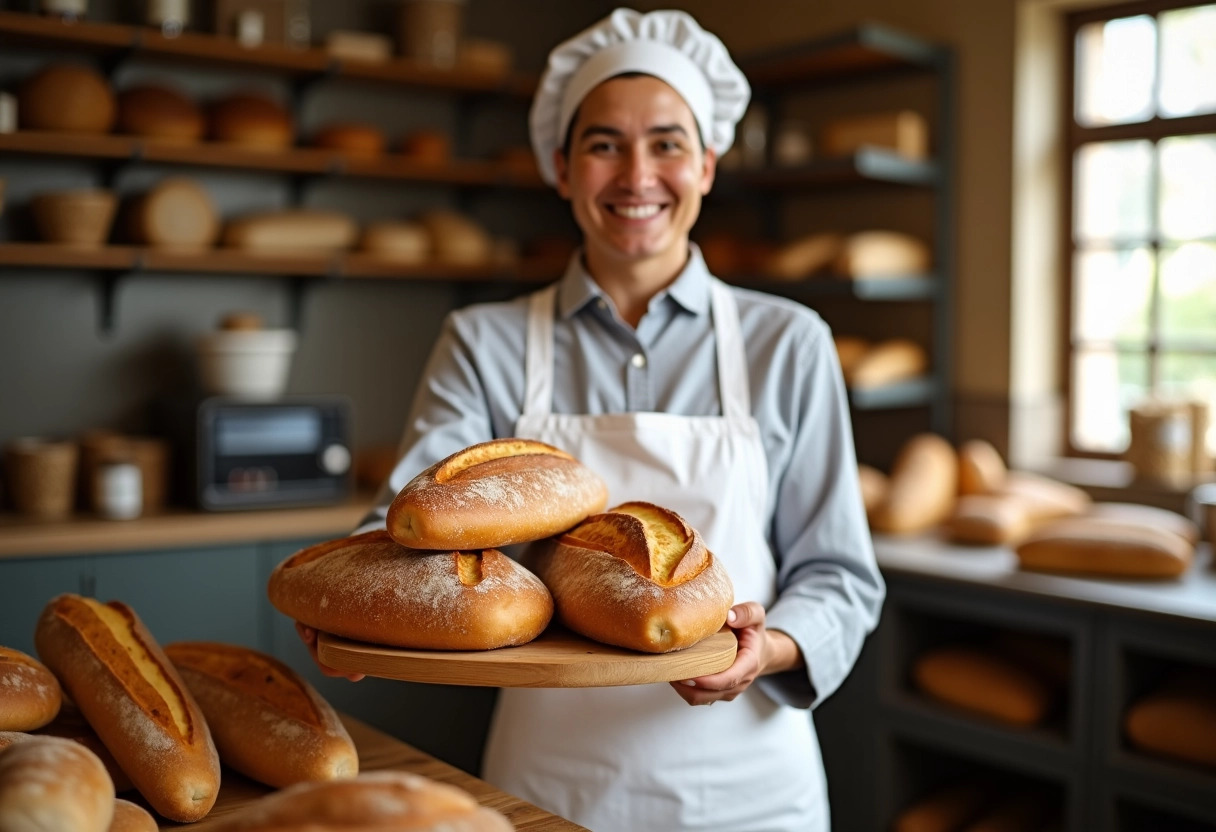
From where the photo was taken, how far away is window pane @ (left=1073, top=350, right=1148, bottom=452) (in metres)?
3.18

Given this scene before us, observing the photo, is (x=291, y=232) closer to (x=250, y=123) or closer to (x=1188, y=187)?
(x=250, y=123)

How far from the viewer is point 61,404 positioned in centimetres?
335

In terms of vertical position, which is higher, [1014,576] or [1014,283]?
[1014,283]

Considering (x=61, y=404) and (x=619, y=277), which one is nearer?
(x=619, y=277)

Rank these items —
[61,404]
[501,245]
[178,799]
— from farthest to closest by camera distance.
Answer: [501,245] → [61,404] → [178,799]

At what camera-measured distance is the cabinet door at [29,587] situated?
105 inches

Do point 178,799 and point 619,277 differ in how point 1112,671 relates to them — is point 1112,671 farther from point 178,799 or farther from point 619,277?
point 178,799

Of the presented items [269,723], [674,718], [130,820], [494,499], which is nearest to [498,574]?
[494,499]

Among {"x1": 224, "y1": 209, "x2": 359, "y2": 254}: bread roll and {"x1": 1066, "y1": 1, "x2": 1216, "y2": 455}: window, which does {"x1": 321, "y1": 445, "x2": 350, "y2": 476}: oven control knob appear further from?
{"x1": 1066, "y1": 1, "x2": 1216, "y2": 455}: window

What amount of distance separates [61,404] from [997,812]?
108 inches

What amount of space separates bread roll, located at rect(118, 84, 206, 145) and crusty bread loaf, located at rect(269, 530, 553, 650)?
2.42m

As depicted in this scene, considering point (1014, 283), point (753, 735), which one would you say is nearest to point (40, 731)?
point (753, 735)

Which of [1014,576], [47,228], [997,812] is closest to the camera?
[1014,576]

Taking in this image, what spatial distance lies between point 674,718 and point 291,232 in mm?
2354
